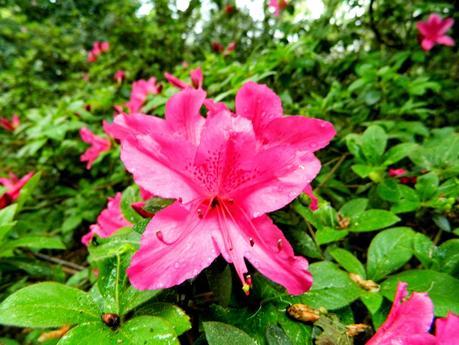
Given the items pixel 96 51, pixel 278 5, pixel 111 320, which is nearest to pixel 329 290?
pixel 111 320

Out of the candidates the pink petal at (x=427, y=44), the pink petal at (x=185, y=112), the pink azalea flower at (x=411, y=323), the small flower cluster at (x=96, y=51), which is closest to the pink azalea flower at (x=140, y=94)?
the pink petal at (x=185, y=112)

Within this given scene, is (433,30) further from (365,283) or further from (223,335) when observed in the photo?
(223,335)

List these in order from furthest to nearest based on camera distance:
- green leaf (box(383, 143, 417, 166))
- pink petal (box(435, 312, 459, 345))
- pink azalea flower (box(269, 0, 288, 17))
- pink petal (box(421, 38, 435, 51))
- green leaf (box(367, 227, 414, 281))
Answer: pink azalea flower (box(269, 0, 288, 17))
pink petal (box(421, 38, 435, 51))
green leaf (box(383, 143, 417, 166))
green leaf (box(367, 227, 414, 281))
pink petal (box(435, 312, 459, 345))

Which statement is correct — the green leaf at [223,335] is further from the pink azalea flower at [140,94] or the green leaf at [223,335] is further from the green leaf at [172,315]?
the pink azalea flower at [140,94]

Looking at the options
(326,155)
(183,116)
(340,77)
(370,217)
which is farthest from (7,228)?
(340,77)

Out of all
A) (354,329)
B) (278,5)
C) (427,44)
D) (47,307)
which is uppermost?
(278,5)

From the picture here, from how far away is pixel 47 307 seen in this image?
1.94ft

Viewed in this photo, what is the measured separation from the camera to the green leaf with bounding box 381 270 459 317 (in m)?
0.63

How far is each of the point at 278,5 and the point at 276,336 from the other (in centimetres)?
263

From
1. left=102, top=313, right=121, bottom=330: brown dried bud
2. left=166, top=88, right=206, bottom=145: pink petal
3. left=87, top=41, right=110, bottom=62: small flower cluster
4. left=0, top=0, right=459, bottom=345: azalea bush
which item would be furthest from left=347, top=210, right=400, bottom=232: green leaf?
left=87, top=41, right=110, bottom=62: small flower cluster

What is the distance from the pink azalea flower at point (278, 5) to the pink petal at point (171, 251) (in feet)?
8.17

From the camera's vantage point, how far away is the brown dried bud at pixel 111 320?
0.59 meters

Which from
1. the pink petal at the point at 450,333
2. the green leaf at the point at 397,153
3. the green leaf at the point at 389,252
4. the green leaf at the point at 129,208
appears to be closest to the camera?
the pink petal at the point at 450,333

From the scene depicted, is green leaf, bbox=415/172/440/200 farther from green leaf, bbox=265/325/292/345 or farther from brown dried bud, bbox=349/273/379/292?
green leaf, bbox=265/325/292/345
